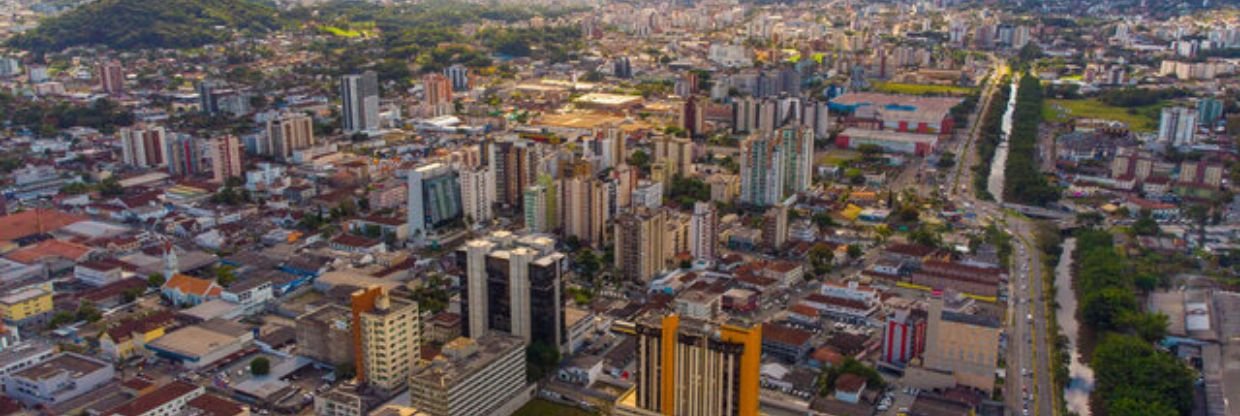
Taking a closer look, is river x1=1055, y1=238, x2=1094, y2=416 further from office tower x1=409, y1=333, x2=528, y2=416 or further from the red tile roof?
the red tile roof

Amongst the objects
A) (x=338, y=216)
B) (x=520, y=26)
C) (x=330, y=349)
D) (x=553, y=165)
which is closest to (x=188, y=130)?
(x=338, y=216)

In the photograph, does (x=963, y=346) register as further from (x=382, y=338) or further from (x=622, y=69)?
(x=622, y=69)

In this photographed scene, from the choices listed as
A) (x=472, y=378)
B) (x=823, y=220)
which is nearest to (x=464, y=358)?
(x=472, y=378)

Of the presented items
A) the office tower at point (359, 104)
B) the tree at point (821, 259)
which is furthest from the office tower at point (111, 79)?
the tree at point (821, 259)

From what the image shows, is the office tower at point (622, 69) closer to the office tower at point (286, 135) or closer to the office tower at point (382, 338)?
the office tower at point (286, 135)

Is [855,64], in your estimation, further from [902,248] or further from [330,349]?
[330,349]

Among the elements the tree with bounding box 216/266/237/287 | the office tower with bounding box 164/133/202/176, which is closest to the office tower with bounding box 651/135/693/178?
the tree with bounding box 216/266/237/287
